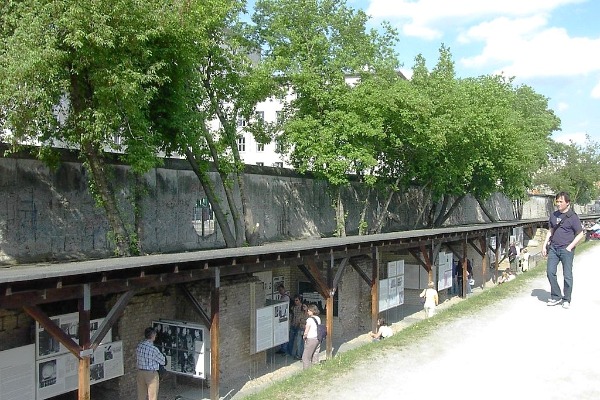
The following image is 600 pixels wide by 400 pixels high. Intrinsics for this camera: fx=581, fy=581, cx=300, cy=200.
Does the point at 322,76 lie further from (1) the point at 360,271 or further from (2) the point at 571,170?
(2) the point at 571,170

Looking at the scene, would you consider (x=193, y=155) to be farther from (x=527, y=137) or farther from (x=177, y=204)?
(x=527, y=137)

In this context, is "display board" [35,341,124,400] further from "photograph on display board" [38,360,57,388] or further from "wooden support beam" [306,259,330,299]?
"wooden support beam" [306,259,330,299]

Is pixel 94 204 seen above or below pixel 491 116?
below

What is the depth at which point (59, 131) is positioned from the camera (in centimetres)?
1416

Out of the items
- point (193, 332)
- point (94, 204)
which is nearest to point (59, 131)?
point (94, 204)

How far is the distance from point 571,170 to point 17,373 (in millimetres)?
59911

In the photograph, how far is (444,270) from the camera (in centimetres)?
2152

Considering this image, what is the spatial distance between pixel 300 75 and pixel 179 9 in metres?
8.57

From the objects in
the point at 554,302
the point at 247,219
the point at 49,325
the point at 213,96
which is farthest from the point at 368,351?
the point at 247,219

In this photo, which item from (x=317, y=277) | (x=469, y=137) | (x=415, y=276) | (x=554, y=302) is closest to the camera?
(x=317, y=277)

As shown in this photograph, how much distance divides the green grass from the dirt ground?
0.26m

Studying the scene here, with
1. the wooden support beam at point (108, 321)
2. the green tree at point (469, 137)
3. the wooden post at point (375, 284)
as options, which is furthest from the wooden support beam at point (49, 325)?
the green tree at point (469, 137)

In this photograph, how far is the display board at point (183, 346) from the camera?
11328 millimetres

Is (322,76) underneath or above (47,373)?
above
